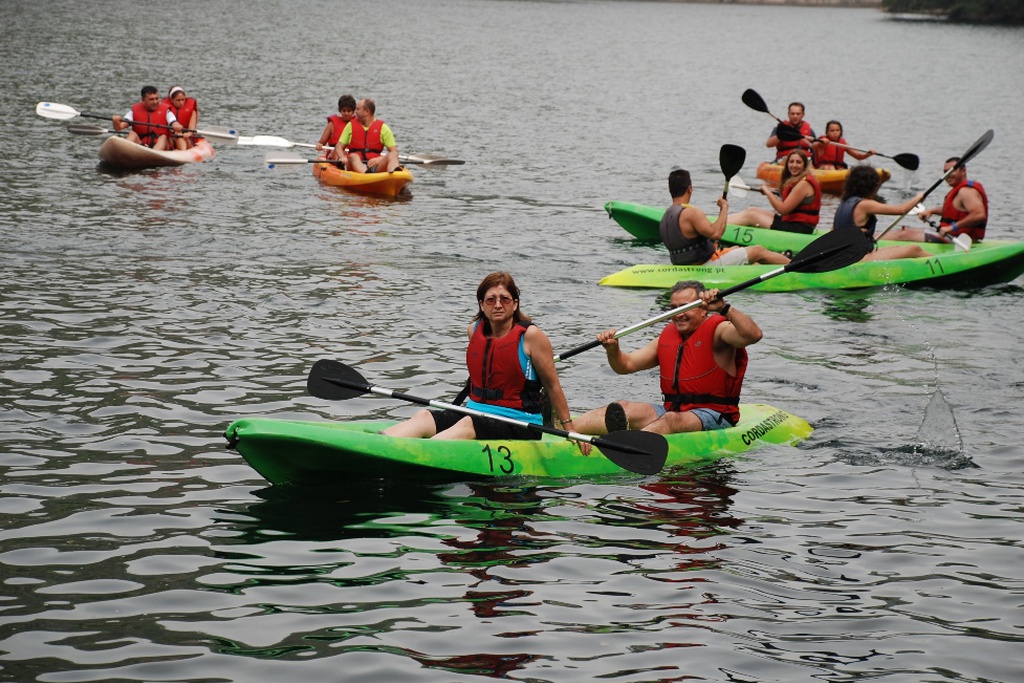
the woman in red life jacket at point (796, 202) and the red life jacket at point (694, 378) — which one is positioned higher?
the woman in red life jacket at point (796, 202)

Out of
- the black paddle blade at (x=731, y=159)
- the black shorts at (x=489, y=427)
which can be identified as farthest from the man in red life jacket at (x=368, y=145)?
the black shorts at (x=489, y=427)

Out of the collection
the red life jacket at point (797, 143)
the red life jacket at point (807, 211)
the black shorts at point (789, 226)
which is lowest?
the black shorts at point (789, 226)

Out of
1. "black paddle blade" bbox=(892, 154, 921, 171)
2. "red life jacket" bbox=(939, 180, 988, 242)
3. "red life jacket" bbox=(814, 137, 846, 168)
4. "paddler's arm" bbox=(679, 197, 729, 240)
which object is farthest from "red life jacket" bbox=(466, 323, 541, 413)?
"red life jacket" bbox=(814, 137, 846, 168)

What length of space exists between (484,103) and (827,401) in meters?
24.5

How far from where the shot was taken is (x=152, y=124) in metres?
21.0

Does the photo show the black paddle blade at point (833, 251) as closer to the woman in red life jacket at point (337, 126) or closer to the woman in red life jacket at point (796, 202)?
the woman in red life jacket at point (796, 202)

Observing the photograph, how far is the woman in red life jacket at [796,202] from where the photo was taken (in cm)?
1506

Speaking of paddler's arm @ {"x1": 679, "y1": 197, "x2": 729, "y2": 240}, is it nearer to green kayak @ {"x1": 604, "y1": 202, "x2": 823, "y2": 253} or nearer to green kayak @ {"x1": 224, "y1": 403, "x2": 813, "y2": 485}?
green kayak @ {"x1": 604, "y1": 202, "x2": 823, "y2": 253}

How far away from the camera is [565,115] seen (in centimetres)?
3256

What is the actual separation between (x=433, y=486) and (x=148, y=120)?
15002 mm

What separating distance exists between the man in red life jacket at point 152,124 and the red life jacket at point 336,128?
96.6 inches

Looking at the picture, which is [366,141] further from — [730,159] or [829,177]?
[829,177]

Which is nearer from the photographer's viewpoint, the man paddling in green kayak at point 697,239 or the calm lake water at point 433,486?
the calm lake water at point 433,486

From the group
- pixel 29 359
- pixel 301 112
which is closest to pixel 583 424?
pixel 29 359
